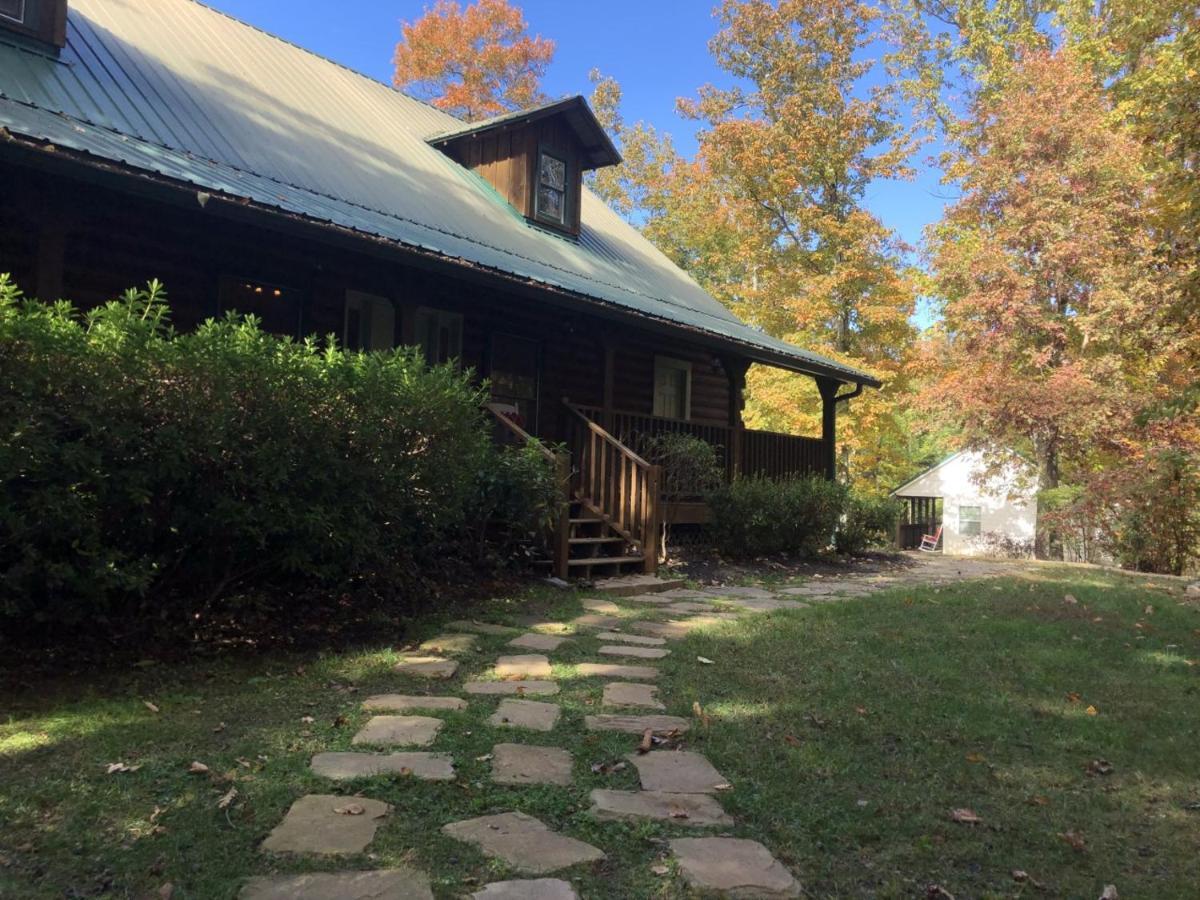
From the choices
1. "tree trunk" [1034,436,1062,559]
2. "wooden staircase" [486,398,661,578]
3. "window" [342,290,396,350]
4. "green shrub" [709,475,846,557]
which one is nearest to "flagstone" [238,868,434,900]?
"wooden staircase" [486,398,661,578]

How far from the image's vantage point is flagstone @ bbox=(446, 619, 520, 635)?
516cm

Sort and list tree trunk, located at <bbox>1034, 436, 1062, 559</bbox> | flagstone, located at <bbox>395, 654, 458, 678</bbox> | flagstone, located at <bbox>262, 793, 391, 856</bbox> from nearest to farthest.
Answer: flagstone, located at <bbox>262, 793, 391, 856</bbox> → flagstone, located at <bbox>395, 654, 458, 678</bbox> → tree trunk, located at <bbox>1034, 436, 1062, 559</bbox>

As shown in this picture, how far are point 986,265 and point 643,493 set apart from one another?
13310mm

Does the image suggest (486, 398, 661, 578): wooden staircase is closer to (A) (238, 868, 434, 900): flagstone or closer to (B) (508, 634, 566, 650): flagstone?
(B) (508, 634, 566, 650): flagstone

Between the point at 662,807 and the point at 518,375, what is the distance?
8265 millimetres

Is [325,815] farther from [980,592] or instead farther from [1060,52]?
[1060,52]

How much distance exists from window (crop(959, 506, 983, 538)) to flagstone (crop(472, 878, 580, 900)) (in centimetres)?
3389

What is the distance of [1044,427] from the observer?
1762 centimetres

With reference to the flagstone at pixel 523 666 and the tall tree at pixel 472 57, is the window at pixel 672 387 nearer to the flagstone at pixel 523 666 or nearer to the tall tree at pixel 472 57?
the flagstone at pixel 523 666

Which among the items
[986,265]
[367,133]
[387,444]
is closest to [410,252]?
[387,444]

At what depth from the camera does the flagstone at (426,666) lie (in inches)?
162

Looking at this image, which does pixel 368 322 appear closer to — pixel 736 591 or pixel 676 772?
pixel 736 591

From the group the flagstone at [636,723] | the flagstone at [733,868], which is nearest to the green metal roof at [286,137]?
the flagstone at [636,723]

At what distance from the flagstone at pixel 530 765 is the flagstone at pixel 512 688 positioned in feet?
2.44
